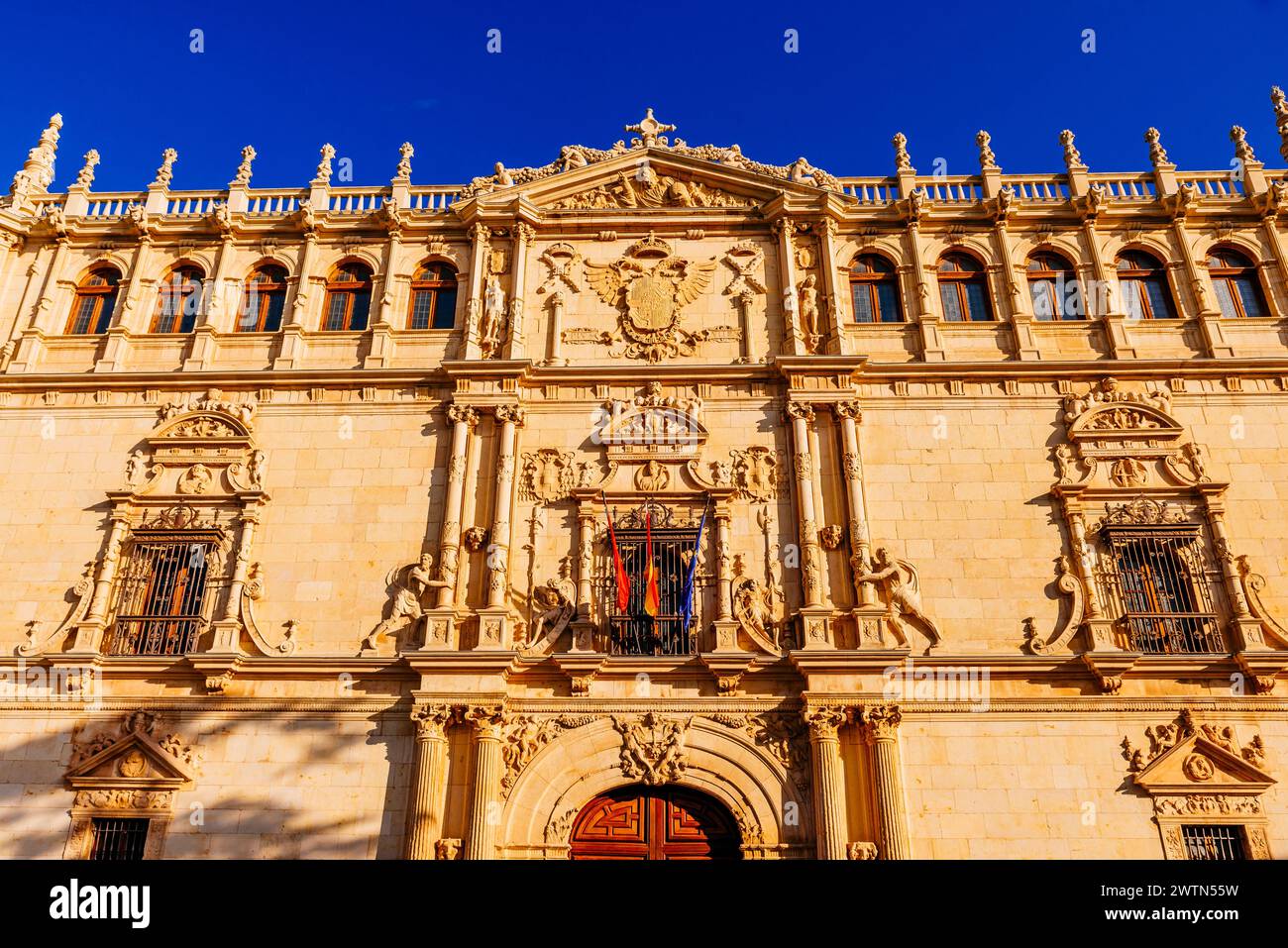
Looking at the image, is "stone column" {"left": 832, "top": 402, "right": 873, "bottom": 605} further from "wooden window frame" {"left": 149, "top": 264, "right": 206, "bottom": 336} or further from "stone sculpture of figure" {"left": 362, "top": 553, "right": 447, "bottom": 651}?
"wooden window frame" {"left": 149, "top": 264, "right": 206, "bottom": 336}

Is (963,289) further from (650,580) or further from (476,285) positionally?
(476,285)

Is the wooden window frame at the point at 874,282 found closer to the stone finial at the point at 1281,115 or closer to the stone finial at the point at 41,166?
the stone finial at the point at 1281,115

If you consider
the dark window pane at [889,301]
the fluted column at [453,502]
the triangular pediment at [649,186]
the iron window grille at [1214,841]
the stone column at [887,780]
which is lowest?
the iron window grille at [1214,841]

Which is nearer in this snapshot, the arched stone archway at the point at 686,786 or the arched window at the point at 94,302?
the arched stone archway at the point at 686,786

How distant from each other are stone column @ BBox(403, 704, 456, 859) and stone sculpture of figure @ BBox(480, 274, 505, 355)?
710 centimetres

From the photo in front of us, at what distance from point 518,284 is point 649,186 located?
3700 mm

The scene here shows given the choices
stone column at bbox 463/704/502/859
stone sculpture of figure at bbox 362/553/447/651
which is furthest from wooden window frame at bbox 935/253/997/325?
stone column at bbox 463/704/502/859

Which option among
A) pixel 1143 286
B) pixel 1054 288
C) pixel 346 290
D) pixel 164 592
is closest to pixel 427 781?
pixel 164 592

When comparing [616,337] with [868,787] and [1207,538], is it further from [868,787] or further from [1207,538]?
[1207,538]

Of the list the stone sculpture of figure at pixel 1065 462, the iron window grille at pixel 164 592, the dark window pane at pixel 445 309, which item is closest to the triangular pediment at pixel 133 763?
the iron window grille at pixel 164 592

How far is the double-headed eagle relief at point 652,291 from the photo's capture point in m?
19.1

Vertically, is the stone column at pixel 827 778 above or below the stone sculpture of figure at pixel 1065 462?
below

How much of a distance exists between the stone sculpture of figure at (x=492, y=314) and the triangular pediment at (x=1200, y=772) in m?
13.2

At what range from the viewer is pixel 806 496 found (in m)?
17.0
